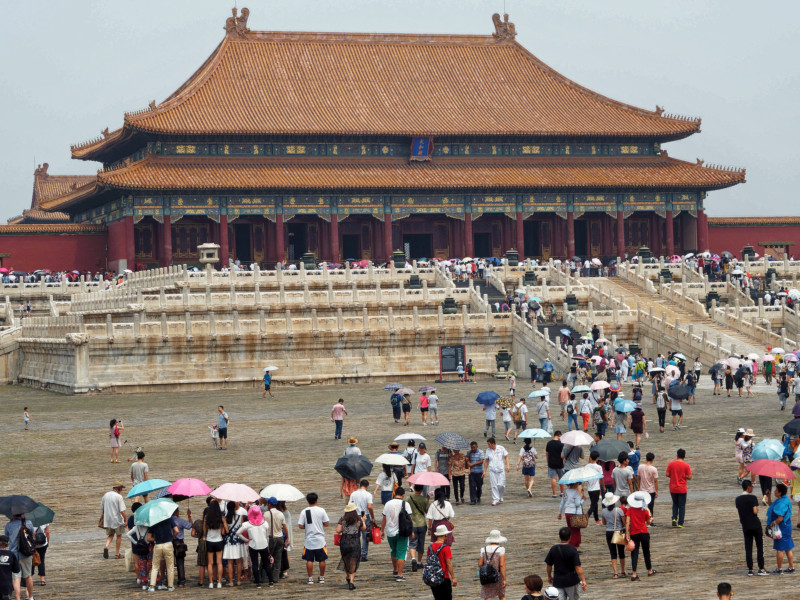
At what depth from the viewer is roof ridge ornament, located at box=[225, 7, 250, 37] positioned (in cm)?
7988

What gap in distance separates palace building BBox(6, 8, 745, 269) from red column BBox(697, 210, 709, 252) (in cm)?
9

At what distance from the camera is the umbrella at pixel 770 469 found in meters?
20.2

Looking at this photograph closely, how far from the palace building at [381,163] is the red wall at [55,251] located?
97 centimetres

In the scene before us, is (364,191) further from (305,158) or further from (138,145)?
(138,145)

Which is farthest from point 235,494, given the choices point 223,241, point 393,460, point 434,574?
point 223,241

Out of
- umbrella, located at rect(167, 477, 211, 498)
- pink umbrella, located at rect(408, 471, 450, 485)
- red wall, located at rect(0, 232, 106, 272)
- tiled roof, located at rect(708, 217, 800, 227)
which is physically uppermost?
tiled roof, located at rect(708, 217, 800, 227)

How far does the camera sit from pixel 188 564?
20891mm

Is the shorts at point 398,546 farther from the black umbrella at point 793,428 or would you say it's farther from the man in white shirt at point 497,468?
the black umbrella at point 793,428

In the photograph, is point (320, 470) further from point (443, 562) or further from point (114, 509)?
point (443, 562)

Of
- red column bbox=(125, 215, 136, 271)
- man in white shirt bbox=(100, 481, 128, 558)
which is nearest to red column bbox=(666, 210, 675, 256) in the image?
red column bbox=(125, 215, 136, 271)

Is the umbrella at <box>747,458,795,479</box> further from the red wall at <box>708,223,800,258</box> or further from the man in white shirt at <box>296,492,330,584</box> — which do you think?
the red wall at <box>708,223,800,258</box>

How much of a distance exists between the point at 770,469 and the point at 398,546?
5.47 metres

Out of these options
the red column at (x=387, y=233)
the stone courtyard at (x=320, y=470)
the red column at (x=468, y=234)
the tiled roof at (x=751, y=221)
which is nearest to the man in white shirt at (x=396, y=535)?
the stone courtyard at (x=320, y=470)

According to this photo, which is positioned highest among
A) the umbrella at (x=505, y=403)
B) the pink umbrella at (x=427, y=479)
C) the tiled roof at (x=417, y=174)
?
the tiled roof at (x=417, y=174)
